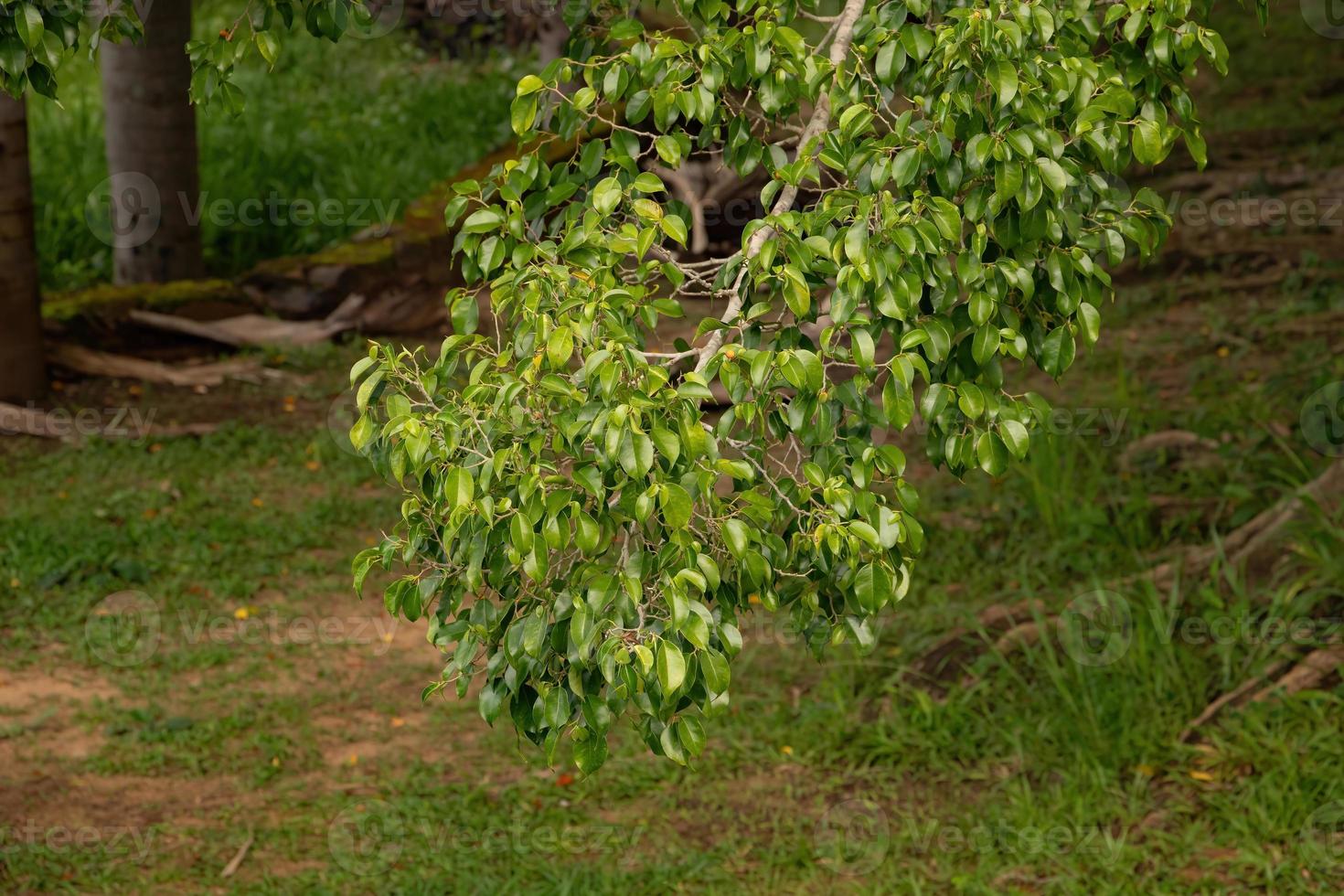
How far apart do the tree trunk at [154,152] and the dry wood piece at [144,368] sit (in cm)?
93

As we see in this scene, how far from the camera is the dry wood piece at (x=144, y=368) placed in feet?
30.3

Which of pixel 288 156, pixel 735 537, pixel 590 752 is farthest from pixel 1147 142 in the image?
pixel 288 156

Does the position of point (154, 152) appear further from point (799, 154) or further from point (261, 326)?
point (799, 154)

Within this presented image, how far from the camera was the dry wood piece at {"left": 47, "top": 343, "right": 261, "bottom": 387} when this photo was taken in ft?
30.3

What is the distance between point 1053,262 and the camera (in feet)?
9.07

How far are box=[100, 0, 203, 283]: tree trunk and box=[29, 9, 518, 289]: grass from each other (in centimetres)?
24

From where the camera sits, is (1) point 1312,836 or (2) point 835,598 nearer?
(2) point 835,598

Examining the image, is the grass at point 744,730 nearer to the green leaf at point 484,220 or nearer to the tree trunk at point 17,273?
the tree trunk at point 17,273

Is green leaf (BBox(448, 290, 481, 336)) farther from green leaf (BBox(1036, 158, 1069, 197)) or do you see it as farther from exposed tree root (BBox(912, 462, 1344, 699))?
exposed tree root (BBox(912, 462, 1344, 699))

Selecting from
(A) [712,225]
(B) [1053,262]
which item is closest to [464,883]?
(B) [1053,262]

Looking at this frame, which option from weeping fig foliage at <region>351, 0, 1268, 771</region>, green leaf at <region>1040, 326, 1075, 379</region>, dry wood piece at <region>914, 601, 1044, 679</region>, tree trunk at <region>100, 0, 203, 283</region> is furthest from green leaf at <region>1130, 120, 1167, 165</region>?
tree trunk at <region>100, 0, 203, 283</region>

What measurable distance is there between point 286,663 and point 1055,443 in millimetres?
3783

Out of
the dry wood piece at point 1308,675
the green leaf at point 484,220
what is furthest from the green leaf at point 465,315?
the dry wood piece at point 1308,675

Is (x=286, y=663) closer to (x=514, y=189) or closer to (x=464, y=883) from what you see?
(x=464, y=883)
